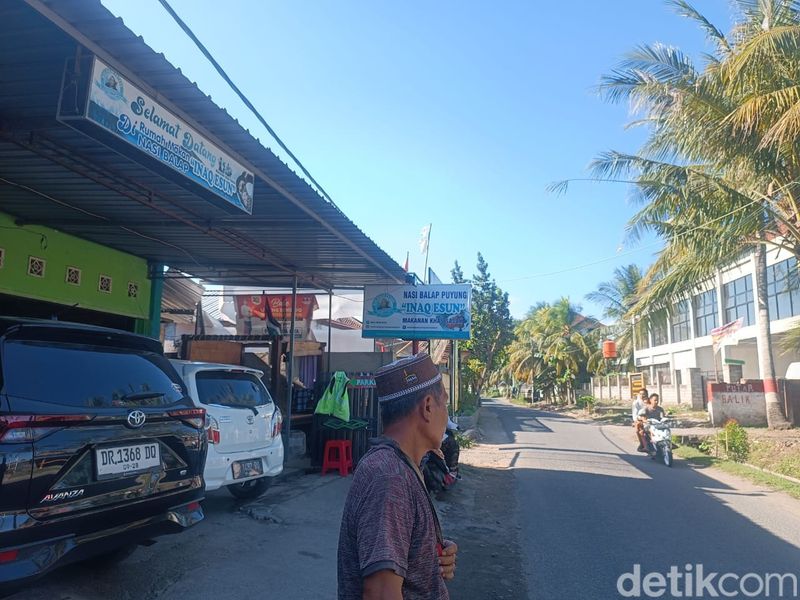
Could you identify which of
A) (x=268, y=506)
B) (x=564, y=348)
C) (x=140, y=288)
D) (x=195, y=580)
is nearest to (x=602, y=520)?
(x=268, y=506)

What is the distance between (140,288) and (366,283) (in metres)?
4.23

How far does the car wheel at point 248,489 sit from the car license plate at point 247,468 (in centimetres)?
62

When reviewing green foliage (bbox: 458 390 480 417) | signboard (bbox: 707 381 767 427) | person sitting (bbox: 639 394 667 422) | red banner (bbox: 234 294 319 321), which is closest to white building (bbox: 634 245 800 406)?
signboard (bbox: 707 381 767 427)

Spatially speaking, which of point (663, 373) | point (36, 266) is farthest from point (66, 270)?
point (663, 373)

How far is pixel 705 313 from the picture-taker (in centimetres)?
3503

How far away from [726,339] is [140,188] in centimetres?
3030

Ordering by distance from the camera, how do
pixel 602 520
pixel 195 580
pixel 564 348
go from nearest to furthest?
pixel 195 580
pixel 602 520
pixel 564 348

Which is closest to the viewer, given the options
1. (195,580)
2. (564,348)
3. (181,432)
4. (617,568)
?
(181,432)

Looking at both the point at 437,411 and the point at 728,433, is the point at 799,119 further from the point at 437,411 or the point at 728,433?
the point at 437,411

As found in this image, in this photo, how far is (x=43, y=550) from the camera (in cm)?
338

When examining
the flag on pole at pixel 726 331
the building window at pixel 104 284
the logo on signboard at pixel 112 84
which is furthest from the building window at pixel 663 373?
the logo on signboard at pixel 112 84

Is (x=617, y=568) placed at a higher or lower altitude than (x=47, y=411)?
lower

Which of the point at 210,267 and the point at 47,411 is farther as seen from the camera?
the point at 210,267

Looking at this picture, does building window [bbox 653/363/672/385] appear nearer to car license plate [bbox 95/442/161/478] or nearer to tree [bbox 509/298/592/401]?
tree [bbox 509/298/592/401]
